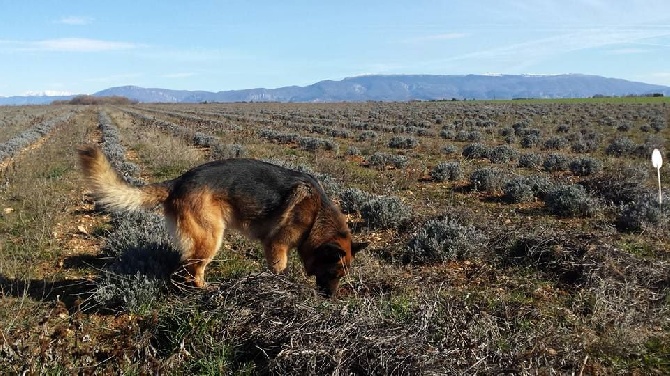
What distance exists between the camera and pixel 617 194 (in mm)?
9102

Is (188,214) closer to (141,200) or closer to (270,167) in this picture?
(141,200)

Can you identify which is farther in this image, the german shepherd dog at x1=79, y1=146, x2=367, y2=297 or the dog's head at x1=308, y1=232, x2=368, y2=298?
the dog's head at x1=308, y1=232, x2=368, y2=298

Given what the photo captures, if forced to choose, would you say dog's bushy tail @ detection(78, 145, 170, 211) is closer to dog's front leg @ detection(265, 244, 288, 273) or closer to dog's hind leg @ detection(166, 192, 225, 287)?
dog's hind leg @ detection(166, 192, 225, 287)

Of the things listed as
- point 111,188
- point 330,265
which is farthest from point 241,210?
point 111,188

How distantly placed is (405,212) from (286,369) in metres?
4.92

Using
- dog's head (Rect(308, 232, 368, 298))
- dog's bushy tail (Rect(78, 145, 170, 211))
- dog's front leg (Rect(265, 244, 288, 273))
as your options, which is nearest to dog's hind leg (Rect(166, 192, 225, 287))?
dog's bushy tail (Rect(78, 145, 170, 211))

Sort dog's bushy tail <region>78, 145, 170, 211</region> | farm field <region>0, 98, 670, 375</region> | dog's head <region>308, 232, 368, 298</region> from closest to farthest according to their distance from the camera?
farm field <region>0, 98, 670, 375</region>, dog's bushy tail <region>78, 145, 170, 211</region>, dog's head <region>308, 232, 368, 298</region>

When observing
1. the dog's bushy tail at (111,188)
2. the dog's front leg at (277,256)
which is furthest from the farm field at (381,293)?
the dog's bushy tail at (111,188)

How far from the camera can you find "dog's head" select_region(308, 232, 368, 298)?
4539 mm

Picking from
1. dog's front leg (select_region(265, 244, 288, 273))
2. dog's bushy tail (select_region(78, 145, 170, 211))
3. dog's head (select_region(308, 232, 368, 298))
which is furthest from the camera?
dog's front leg (select_region(265, 244, 288, 273))

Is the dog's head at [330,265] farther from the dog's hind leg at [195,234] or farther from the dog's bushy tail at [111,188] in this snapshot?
the dog's bushy tail at [111,188]

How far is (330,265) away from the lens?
4.58 meters

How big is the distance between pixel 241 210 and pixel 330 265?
1.03 metres

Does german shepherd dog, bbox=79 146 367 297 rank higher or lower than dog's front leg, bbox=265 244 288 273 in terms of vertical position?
higher
